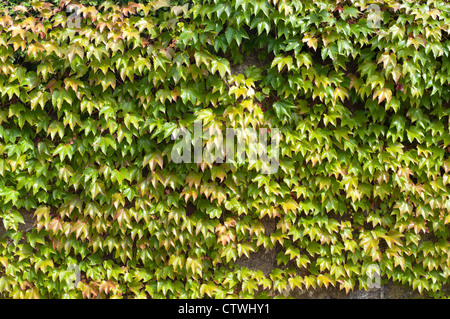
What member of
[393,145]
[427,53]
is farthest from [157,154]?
[427,53]

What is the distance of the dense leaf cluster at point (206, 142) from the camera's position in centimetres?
248

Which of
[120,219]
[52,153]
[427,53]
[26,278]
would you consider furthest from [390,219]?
[26,278]

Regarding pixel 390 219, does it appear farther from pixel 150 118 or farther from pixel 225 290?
pixel 150 118

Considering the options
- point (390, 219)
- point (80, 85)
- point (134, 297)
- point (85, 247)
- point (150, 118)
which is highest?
point (80, 85)

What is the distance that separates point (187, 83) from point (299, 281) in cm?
176

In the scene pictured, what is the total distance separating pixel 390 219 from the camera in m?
2.82

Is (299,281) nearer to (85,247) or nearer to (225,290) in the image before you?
(225,290)

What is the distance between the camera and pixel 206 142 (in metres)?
2.49

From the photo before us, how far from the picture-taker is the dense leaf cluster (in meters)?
2.48

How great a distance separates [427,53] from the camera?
2.54m

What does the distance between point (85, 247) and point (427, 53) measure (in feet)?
9.53

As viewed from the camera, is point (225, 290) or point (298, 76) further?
point (225, 290)

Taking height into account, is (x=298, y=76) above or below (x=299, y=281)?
above

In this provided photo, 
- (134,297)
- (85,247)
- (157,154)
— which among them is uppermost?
(157,154)
